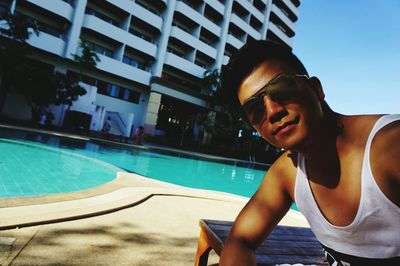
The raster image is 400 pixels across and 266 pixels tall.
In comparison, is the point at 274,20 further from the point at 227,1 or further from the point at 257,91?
the point at 257,91

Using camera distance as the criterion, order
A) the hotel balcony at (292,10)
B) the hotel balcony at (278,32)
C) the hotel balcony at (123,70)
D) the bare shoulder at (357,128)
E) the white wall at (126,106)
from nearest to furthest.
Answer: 1. the bare shoulder at (357,128)
2. the hotel balcony at (123,70)
3. the white wall at (126,106)
4. the hotel balcony at (278,32)
5. the hotel balcony at (292,10)

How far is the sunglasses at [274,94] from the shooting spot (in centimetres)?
119

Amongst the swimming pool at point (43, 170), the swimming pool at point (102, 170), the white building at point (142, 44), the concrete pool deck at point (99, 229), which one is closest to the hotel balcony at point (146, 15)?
the white building at point (142, 44)

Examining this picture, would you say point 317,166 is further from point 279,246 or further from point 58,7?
point 58,7

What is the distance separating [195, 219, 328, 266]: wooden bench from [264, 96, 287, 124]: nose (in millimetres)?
1004

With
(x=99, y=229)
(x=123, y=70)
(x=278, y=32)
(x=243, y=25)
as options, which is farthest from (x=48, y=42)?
(x=278, y=32)

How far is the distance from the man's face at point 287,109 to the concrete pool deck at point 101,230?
2323 millimetres

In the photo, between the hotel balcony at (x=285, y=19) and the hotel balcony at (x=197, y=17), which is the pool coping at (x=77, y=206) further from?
the hotel balcony at (x=285, y=19)

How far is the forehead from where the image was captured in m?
1.28

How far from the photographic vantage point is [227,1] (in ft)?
118

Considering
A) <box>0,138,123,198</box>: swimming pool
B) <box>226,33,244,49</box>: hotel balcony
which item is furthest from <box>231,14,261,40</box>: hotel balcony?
<box>0,138,123,198</box>: swimming pool

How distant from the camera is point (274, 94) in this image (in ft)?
4.03

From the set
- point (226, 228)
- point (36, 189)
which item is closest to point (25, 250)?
point (226, 228)

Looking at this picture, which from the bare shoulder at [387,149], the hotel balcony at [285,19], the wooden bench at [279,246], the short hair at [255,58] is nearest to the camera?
the bare shoulder at [387,149]
